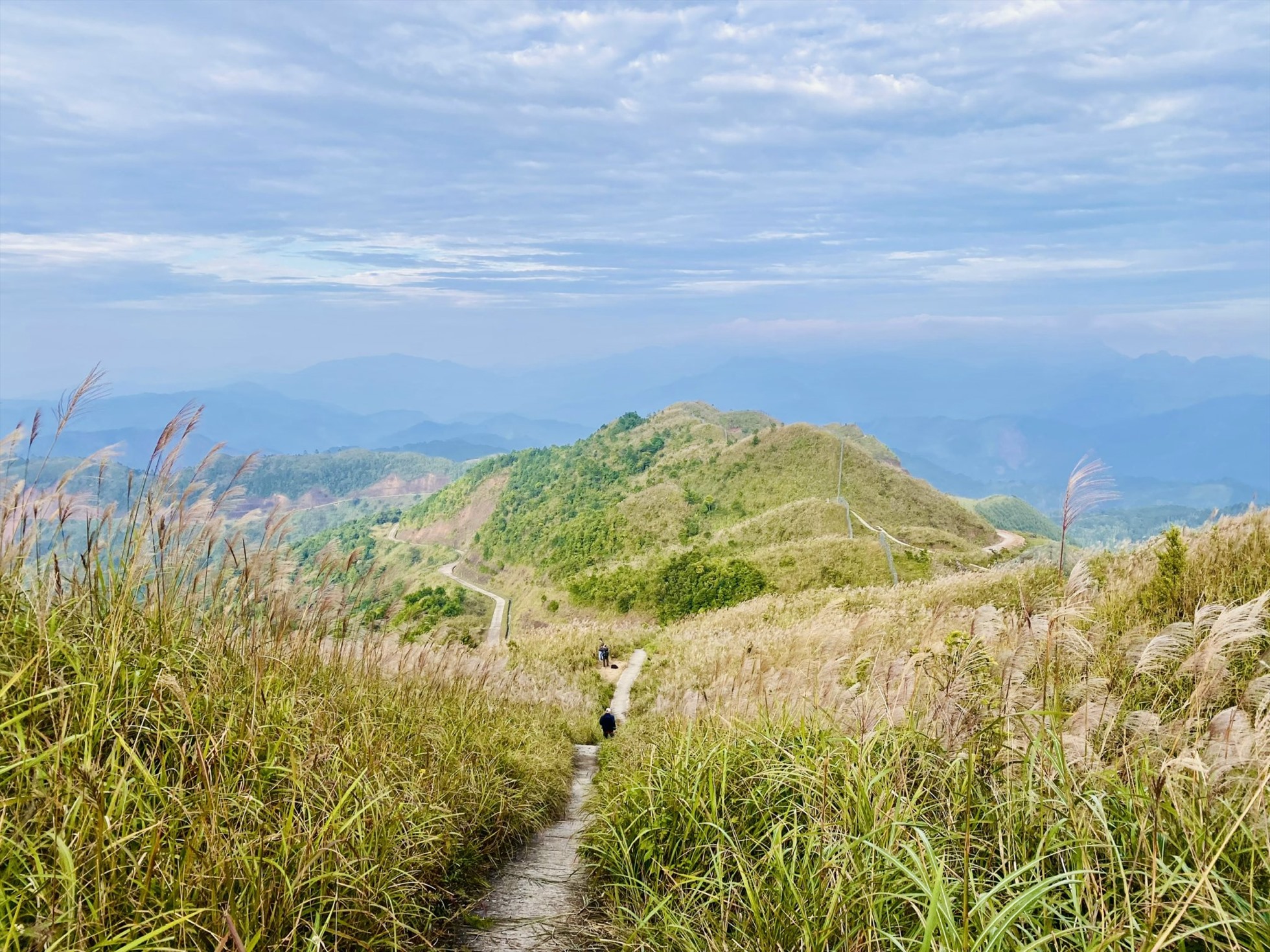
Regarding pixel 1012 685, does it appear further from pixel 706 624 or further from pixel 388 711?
pixel 706 624

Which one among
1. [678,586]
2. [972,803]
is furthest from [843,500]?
[972,803]

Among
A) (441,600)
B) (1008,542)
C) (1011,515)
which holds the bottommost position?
(1011,515)

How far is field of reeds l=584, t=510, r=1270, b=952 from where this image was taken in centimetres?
248

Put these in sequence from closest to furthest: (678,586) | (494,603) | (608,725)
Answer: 1. (608,725)
2. (678,586)
3. (494,603)

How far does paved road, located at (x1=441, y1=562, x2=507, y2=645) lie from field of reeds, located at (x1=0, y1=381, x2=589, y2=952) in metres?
47.9

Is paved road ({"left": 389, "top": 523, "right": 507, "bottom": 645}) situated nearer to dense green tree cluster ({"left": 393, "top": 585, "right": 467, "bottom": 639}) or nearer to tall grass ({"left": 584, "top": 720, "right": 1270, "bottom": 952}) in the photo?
dense green tree cluster ({"left": 393, "top": 585, "right": 467, "bottom": 639})

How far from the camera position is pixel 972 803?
329 cm

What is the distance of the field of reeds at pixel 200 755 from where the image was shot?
2594 millimetres

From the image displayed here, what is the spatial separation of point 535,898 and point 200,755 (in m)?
2.08

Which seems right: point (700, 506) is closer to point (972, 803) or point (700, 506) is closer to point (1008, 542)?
point (1008, 542)

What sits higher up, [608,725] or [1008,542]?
[608,725]

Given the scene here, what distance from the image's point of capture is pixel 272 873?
2.91m

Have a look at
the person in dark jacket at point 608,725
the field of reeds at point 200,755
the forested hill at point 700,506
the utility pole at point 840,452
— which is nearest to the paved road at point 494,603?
the forested hill at point 700,506

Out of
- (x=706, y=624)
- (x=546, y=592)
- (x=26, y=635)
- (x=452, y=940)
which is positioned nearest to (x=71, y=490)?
(x=26, y=635)
